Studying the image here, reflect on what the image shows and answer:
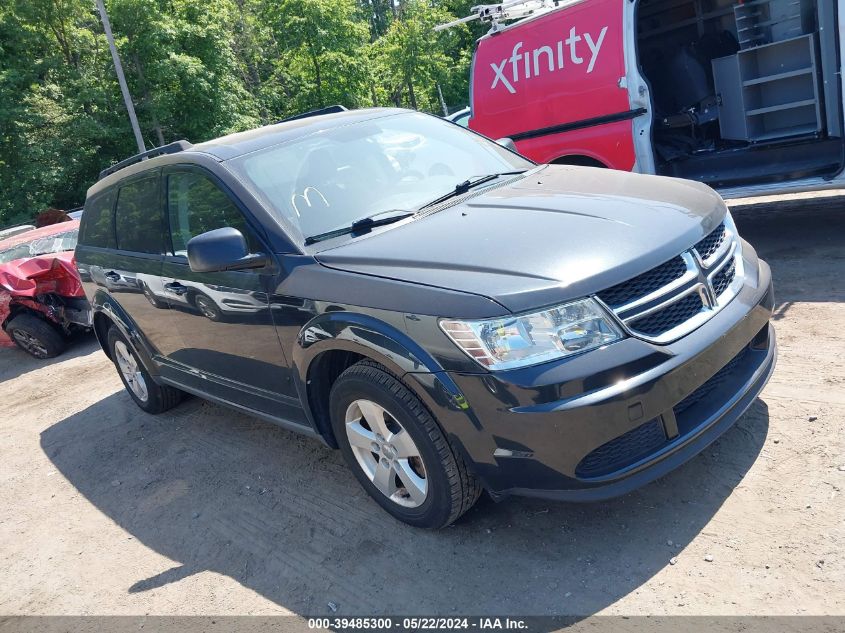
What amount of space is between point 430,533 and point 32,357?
7607 mm

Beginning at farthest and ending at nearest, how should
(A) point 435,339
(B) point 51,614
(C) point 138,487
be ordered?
(C) point 138,487 < (B) point 51,614 < (A) point 435,339

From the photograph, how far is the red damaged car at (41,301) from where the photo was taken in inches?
328

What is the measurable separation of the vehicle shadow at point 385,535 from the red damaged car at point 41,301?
179 inches

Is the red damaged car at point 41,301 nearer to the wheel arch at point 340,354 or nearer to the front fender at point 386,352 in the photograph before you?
the wheel arch at point 340,354

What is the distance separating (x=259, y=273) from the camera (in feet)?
11.3

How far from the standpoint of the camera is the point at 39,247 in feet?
29.2

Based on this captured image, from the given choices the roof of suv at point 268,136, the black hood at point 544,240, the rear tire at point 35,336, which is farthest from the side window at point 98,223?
the rear tire at point 35,336

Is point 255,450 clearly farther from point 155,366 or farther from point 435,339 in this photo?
point 435,339

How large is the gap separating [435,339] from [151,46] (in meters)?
27.0

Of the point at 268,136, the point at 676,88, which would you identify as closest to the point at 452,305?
the point at 268,136

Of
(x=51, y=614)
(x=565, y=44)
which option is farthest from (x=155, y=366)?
(x=565, y=44)

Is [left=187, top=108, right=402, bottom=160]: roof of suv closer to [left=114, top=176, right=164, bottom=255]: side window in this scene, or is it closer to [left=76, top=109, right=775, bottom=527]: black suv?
[left=76, top=109, right=775, bottom=527]: black suv

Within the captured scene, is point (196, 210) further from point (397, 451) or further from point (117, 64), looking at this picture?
point (117, 64)

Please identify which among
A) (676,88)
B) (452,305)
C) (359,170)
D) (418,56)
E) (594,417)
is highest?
(418,56)
